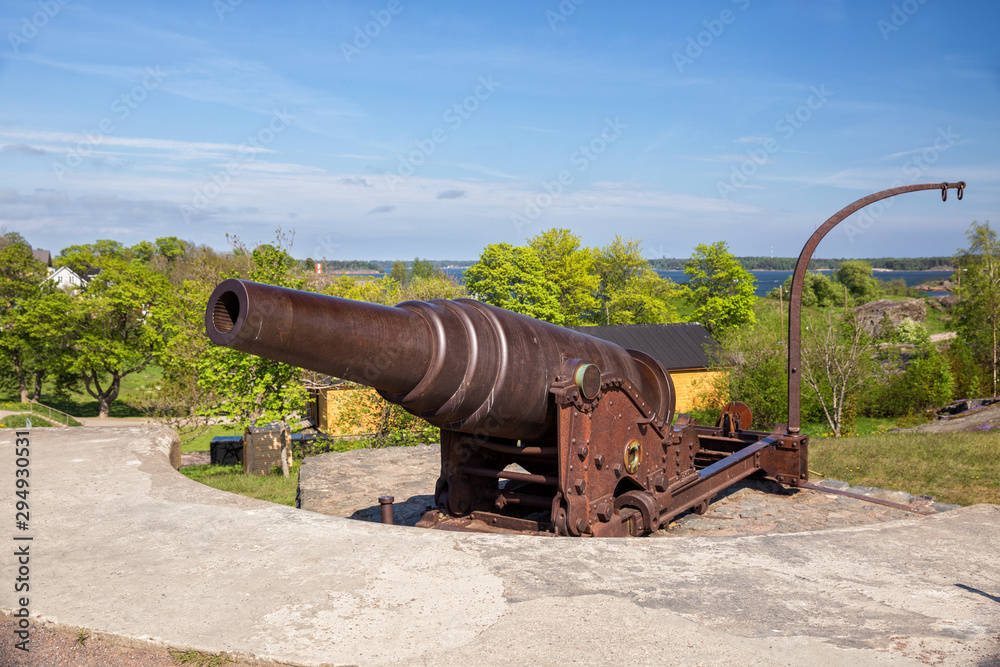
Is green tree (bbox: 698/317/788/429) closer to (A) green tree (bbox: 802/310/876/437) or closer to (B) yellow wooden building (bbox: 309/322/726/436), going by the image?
(A) green tree (bbox: 802/310/876/437)

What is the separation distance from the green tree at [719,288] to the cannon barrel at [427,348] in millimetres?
44995

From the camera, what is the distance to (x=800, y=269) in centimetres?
880

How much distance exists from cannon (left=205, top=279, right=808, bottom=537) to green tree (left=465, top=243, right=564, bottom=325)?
36587mm

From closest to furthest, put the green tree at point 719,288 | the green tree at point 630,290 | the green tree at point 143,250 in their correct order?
the green tree at point 719,288 < the green tree at point 630,290 < the green tree at point 143,250

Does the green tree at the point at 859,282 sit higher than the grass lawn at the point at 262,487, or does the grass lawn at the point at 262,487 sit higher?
the green tree at the point at 859,282

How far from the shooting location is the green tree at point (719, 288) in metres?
49.5

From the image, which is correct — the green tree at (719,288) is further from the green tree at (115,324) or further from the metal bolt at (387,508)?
the metal bolt at (387,508)

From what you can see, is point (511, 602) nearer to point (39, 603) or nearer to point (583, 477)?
point (583, 477)

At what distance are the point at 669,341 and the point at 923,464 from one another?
25893 mm

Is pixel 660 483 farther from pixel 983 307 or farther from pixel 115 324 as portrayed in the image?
pixel 115 324

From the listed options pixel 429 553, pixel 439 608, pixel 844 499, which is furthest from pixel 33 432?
pixel 844 499

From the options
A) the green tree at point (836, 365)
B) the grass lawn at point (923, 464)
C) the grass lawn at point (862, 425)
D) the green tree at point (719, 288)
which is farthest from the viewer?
the green tree at point (719, 288)

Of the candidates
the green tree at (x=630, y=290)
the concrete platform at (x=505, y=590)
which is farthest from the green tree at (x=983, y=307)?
the concrete platform at (x=505, y=590)

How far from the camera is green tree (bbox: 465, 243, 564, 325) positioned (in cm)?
4594
